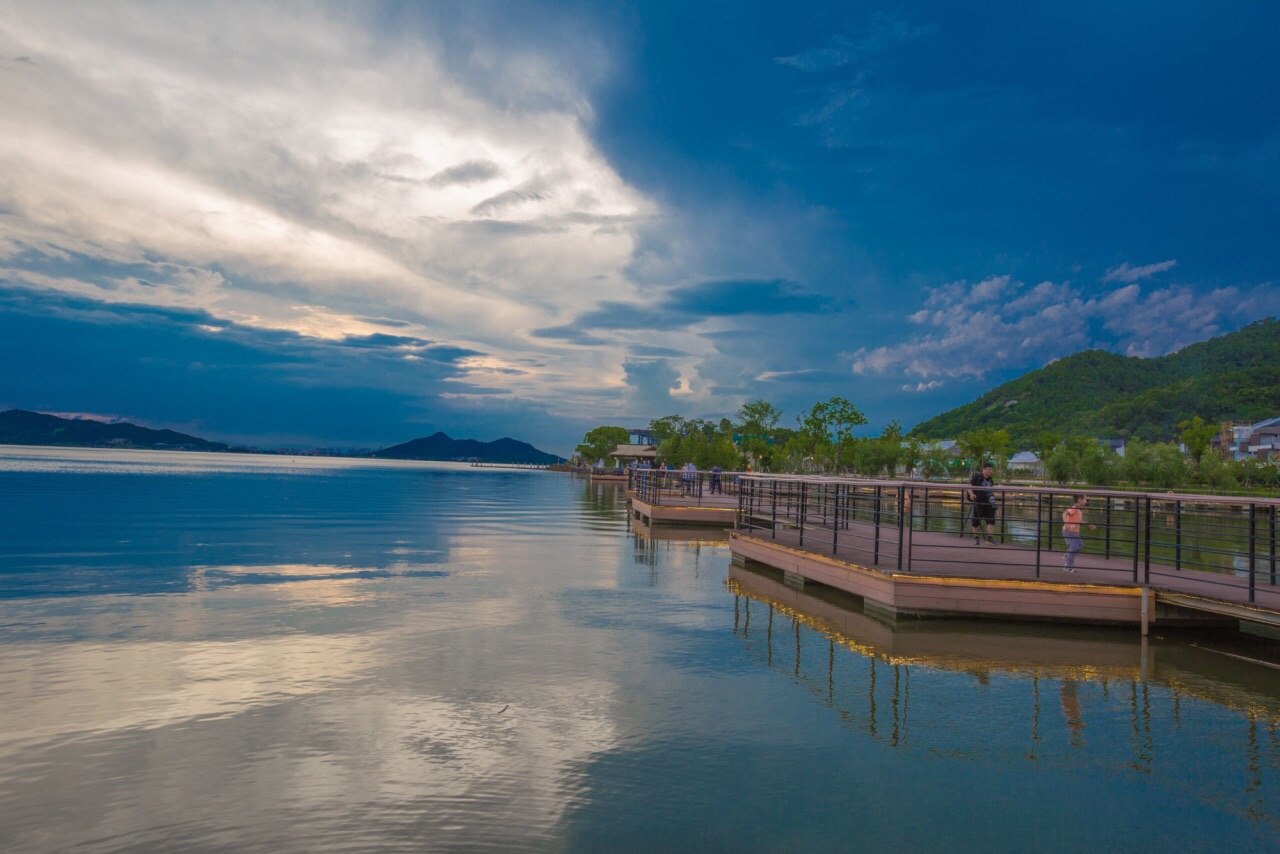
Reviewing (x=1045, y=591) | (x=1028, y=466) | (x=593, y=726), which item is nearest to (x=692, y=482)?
(x=1045, y=591)

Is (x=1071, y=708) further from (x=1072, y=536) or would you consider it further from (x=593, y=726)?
(x=1072, y=536)

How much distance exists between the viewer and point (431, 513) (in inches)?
1264

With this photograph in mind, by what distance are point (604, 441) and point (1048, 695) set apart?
161m

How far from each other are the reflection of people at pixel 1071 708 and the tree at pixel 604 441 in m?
154

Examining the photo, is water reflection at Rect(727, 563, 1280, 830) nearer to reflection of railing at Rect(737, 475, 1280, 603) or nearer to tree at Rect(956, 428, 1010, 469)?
reflection of railing at Rect(737, 475, 1280, 603)

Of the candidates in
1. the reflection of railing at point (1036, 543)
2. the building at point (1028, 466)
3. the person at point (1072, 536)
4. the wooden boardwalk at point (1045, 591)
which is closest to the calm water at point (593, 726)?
the wooden boardwalk at point (1045, 591)

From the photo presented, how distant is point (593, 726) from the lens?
6375 millimetres

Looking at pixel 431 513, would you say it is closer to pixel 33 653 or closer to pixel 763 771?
pixel 33 653

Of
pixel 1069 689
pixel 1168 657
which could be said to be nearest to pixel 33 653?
pixel 1069 689

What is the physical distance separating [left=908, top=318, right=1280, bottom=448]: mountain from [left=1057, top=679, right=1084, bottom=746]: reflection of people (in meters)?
113

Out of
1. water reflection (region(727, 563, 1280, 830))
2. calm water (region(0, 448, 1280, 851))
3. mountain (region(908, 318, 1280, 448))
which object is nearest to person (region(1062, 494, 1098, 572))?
water reflection (region(727, 563, 1280, 830))

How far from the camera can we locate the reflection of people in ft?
21.5

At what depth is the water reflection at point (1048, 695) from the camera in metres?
5.88

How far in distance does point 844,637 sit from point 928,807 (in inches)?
203
